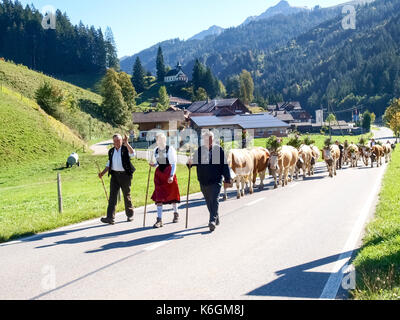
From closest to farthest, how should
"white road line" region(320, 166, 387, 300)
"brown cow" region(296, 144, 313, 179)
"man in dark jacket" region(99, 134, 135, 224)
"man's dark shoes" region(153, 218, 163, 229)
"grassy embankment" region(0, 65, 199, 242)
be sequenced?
"white road line" region(320, 166, 387, 300)
"man's dark shoes" region(153, 218, 163, 229)
"man in dark jacket" region(99, 134, 135, 224)
"grassy embankment" region(0, 65, 199, 242)
"brown cow" region(296, 144, 313, 179)

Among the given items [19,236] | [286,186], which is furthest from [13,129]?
[19,236]

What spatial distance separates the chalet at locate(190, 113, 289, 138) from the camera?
69188 millimetres

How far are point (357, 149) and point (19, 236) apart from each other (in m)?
27.4

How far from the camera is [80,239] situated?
28.3ft

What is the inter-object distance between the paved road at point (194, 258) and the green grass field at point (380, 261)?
0.32 m

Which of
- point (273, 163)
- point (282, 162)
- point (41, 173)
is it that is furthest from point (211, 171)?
point (41, 173)

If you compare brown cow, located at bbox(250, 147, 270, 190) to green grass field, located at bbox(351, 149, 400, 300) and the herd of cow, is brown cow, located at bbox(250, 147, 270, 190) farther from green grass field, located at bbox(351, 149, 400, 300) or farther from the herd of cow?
green grass field, located at bbox(351, 149, 400, 300)

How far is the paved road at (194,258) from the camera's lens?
538 centimetres

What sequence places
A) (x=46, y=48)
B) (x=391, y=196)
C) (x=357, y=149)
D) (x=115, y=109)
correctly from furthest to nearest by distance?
1. (x=46, y=48)
2. (x=115, y=109)
3. (x=357, y=149)
4. (x=391, y=196)

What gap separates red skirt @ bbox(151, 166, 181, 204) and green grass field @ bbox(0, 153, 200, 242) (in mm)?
2643

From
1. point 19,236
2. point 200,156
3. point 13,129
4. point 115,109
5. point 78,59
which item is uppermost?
point 78,59

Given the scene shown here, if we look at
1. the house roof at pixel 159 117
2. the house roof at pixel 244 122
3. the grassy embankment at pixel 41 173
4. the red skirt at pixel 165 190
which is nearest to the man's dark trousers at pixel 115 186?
the red skirt at pixel 165 190

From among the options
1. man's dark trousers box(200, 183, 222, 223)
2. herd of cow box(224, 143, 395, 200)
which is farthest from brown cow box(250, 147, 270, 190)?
man's dark trousers box(200, 183, 222, 223)
